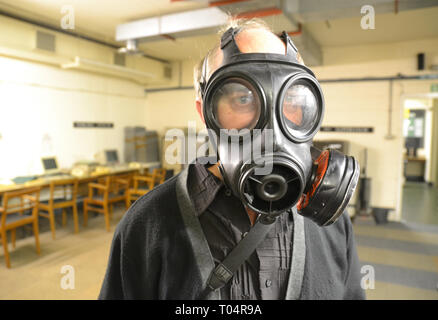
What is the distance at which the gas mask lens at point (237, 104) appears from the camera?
→ 68 cm

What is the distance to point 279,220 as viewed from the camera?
82 centimetres

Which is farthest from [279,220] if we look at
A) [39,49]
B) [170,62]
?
[170,62]

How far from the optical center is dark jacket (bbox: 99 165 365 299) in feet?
2.45

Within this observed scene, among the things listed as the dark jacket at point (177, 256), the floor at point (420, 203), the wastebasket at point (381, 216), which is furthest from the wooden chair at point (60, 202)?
the floor at point (420, 203)

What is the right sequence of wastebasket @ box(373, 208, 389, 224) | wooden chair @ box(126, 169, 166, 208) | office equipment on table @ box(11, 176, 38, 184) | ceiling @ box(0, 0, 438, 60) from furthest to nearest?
wastebasket @ box(373, 208, 389, 224), wooden chair @ box(126, 169, 166, 208), office equipment on table @ box(11, 176, 38, 184), ceiling @ box(0, 0, 438, 60)

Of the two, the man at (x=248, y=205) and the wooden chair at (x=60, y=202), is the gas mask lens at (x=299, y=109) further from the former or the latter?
the wooden chair at (x=60, y=202)

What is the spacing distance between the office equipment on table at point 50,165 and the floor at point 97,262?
1076 mm

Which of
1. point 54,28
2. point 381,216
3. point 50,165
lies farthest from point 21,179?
point 381,216

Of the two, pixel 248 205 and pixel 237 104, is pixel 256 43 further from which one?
pixel 248 205

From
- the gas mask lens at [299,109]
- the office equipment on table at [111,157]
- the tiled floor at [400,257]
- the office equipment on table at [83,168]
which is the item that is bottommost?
the tiled floor at [400,257]

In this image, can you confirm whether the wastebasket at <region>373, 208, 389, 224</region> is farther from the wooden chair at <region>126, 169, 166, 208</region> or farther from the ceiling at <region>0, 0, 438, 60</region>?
the wooden chair at <region>126, 169, 166, 208</region>

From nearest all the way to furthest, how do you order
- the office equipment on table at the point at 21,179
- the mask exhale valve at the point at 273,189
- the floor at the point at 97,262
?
the mask exhale valve at the point at 273,189
the floor at the point at 97,262
the office equipment on table at the point at 21,179

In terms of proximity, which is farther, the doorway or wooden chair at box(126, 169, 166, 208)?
the doorway

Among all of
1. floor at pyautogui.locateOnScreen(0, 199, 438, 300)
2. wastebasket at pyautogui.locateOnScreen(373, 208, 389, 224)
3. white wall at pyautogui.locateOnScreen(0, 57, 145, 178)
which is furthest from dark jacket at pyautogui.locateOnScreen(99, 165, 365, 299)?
wastebasket at pyautogui.locateOnScreen(373, 208, 389, 224)
